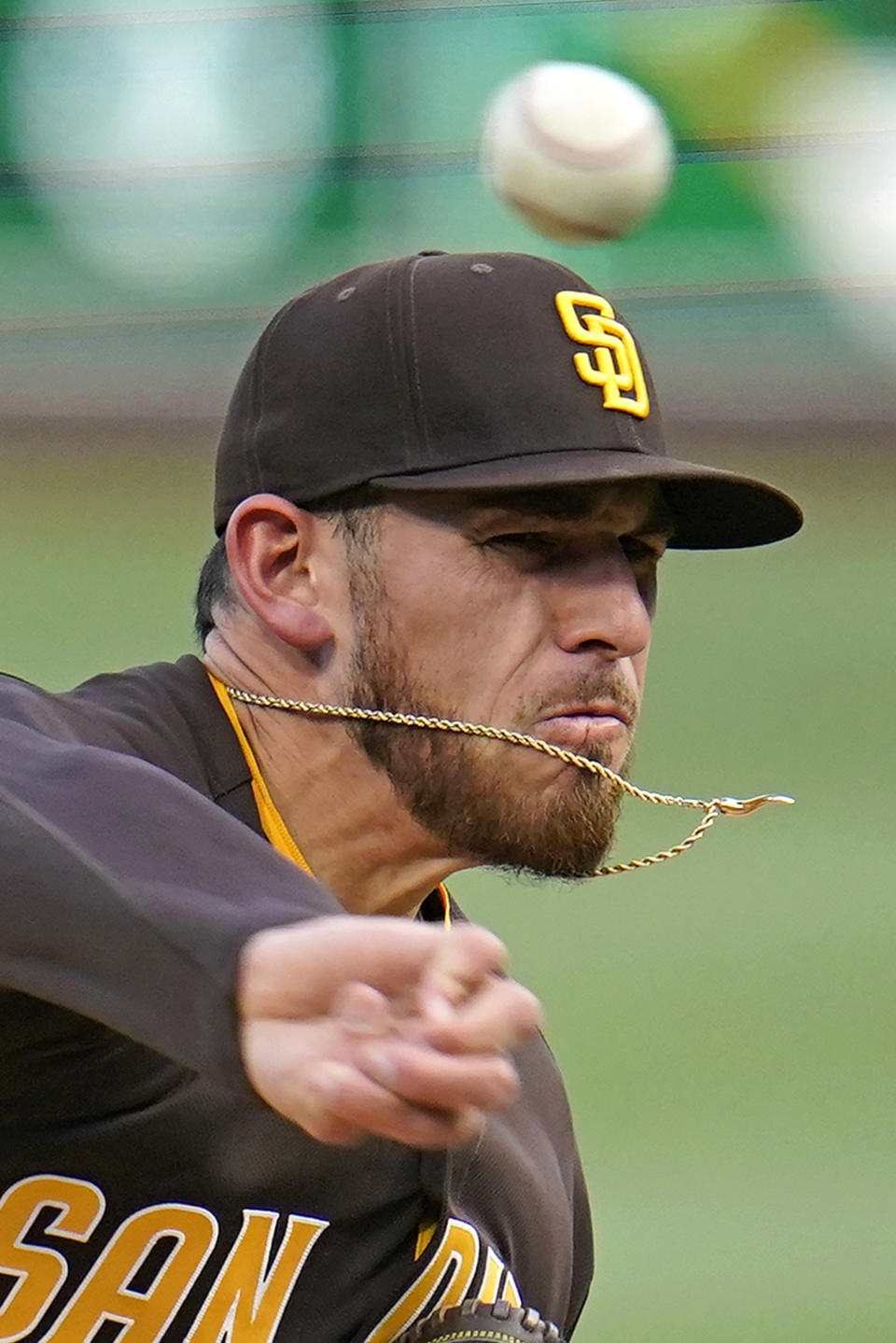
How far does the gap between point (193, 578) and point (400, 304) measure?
2.38m

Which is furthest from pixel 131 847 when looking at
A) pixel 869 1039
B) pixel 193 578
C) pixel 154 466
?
pixel 154 466

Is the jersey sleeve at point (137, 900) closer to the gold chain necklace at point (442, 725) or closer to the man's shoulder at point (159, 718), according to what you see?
the man's shoulder at point (159, 718)

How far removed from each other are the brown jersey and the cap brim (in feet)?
0.73

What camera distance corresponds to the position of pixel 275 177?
3.94 meters

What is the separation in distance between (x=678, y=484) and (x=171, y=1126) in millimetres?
555

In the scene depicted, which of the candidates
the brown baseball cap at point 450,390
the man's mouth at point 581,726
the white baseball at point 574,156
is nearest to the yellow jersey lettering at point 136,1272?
the man's mouth at point 581,726

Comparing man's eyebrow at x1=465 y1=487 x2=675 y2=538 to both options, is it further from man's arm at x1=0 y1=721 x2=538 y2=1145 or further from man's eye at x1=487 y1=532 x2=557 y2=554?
man's arm at x1=0 y1=721 x2=538 y2=1145

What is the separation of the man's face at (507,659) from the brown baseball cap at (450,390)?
32mm

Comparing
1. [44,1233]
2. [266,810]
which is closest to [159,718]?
[266,810]

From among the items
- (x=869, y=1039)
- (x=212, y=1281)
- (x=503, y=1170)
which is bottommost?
(x=212, y=1281)

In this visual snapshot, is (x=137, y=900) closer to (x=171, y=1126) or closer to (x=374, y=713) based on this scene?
(x=171, y=1126)

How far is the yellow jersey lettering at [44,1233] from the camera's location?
46.2 inches

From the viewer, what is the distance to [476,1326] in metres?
1.30

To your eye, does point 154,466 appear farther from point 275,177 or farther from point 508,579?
point 508,579
